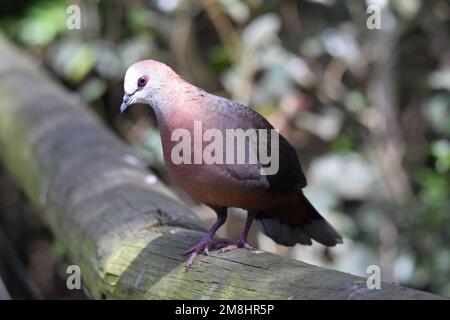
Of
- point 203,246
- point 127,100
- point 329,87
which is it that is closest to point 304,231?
point 203,246

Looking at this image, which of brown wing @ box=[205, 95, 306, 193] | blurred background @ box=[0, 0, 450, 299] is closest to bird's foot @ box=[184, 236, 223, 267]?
brown wing @ box=[205, 95, 306, 193]

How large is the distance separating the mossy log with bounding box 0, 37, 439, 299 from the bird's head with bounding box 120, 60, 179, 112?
0.45 meters

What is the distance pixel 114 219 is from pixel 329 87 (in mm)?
2247

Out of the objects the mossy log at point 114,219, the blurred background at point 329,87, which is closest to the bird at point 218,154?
the mossy log at point 114,219

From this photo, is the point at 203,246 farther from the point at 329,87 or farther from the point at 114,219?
the point at 329,87

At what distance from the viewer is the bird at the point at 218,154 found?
2.39 metres

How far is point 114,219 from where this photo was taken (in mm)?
2797

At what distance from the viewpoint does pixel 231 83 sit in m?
4.63

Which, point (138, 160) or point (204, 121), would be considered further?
point (138, 160)

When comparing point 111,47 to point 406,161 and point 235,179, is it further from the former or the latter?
point 235,179

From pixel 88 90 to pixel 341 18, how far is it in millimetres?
1666

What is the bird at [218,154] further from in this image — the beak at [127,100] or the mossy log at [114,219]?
the mossy log at [114,219]

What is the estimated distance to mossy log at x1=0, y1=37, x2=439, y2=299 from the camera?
201 cm
